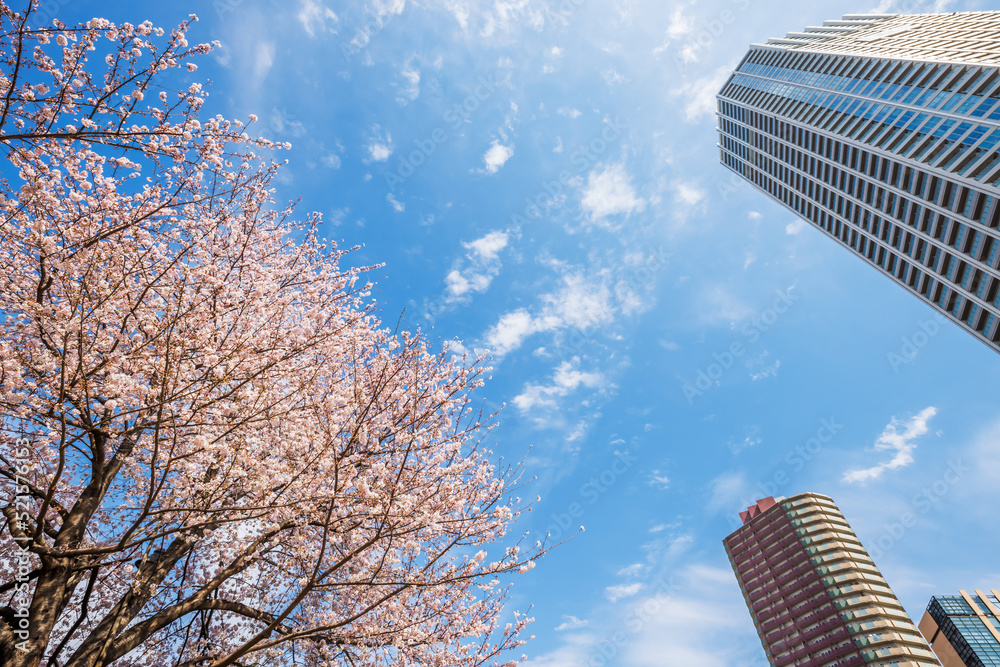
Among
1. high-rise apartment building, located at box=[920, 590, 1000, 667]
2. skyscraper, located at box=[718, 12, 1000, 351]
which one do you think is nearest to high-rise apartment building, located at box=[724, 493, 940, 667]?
high-rise apartment building, located at box=[920, 590, 1000, 667]

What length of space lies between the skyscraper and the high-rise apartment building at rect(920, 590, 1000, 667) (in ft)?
195

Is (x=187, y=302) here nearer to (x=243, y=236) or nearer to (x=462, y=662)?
(x=243, y=236)

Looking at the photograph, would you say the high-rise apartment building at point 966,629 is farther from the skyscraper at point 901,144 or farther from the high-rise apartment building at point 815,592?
the skyscraper at point 901,144

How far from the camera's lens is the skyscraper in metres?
47.7

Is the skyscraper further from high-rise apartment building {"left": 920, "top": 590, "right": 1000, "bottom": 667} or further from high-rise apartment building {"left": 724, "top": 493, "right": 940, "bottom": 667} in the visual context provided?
→ high-rise apartment building {"left": 920, "top": 590, "right": 1000, "bottom": 667}

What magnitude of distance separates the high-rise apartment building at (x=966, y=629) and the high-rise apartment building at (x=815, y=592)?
17.5 meters

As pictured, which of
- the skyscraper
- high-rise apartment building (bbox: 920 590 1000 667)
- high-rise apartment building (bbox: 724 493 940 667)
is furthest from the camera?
high-rise apartment building (bbox: 920 590 1000 667)

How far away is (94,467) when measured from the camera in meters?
Result: 6.46

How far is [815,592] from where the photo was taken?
7406 cm

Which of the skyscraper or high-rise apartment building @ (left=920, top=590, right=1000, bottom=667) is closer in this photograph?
the skyscraper

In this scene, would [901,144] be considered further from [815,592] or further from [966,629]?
[966,629]

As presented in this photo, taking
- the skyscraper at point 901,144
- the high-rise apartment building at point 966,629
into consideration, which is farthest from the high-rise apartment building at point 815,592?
the skyscraper at point 901,144

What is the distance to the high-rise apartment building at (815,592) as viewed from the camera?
6469cm

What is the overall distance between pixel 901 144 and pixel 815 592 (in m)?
→ 69.5
